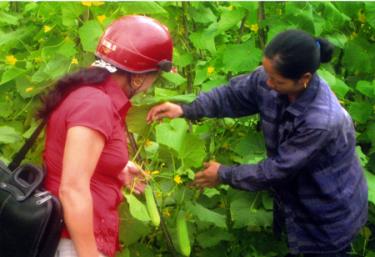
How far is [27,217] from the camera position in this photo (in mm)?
2389

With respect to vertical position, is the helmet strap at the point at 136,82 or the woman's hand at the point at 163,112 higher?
the helmet strap at the point at 136,82

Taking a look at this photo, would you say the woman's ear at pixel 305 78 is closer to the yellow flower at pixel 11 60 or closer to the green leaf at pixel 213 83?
the green leaf at pixel 213 83

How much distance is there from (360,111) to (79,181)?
2.10m

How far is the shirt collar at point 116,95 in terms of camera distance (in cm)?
255

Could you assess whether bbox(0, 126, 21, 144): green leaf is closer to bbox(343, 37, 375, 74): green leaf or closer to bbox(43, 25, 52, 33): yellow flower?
bbox(43, 25, 52, 33): yellow flower

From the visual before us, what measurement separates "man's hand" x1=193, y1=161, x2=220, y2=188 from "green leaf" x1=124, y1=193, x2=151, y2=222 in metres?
0.36

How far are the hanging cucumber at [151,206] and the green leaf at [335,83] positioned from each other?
3.76ft

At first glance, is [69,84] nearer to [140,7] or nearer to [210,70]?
[140,7]

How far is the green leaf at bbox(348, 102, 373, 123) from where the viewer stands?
3.89 m

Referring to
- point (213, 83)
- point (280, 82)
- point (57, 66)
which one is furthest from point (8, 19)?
point (280, 82)

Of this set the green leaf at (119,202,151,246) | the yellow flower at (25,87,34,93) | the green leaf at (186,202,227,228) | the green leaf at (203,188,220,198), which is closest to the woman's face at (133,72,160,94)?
the green leaf at (119,202,151,246)

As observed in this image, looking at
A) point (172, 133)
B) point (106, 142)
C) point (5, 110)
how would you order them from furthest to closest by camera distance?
point (5, 110) < point (172, 133) < point (106, 142)

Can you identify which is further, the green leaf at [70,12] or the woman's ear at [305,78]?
the green leaf at [70,12]

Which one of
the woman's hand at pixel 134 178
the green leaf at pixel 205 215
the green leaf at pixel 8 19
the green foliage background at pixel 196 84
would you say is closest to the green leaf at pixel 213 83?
the green foliage background at pixel 196 84
